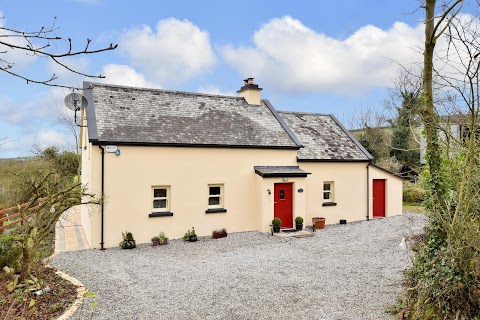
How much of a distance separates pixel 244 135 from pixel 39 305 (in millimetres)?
11170

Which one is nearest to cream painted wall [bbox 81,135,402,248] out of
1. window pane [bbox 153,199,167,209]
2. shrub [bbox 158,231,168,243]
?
shrub [bbox 158,231,168,243]

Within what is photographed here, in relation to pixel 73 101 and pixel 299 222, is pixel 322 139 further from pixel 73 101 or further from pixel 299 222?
pixel 73 101

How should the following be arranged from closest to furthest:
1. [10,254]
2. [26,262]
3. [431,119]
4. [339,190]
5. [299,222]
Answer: [431,119] → [26,262] → [10,254] → [299,222] → [339,190]

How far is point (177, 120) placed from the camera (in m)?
15.6

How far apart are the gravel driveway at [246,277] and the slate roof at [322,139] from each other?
4.98 metres

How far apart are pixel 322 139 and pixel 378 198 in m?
4.94

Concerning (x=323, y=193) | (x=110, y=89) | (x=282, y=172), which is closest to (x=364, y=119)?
(x=323, y=193)

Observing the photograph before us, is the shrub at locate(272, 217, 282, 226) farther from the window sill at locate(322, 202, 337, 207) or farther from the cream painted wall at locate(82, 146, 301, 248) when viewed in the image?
the window sill at locate(322, 202, 337, 207)

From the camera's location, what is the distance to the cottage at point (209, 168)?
13406mm

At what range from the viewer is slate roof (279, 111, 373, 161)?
1803cm

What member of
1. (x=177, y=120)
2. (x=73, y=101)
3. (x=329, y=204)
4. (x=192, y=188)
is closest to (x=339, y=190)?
(x=329, y=204)

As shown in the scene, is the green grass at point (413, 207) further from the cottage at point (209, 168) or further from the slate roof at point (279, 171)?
the slate roof at point (279, 171)

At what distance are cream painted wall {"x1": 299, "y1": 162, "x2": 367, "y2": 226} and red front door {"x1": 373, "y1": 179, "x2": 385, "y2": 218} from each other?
0.97m

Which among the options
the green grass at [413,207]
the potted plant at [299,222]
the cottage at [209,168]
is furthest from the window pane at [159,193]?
the green grass at [413,207]
